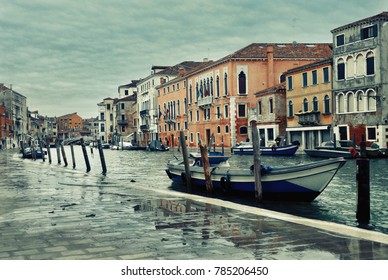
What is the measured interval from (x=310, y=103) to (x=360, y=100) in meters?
4.92

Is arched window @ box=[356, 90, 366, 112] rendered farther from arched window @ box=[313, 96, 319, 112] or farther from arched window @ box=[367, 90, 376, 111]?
arched window @ box=[313, 96, 319, 112]

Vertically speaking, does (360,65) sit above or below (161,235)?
above

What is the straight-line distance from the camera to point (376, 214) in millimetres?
9820

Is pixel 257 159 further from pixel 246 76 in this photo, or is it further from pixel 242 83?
pixel 242 83

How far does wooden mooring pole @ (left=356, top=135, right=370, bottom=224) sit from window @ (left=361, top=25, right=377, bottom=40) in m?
22.9

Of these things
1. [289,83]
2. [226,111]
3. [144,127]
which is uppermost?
Answer: [289,83]

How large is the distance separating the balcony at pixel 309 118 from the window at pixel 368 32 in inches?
247

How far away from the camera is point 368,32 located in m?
29.1

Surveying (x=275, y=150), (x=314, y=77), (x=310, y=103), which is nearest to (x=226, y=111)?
(x=310, y=103)

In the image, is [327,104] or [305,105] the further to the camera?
[305,105]

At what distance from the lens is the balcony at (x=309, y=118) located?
33.7 m

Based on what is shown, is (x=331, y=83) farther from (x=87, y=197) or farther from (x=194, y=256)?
(x=194, y=256)

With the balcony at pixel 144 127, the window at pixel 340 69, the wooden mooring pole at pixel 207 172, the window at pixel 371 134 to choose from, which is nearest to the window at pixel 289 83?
→ the window at pixel 340 69

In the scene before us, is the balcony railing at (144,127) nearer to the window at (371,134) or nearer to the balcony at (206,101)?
the balcony at (206,101)
